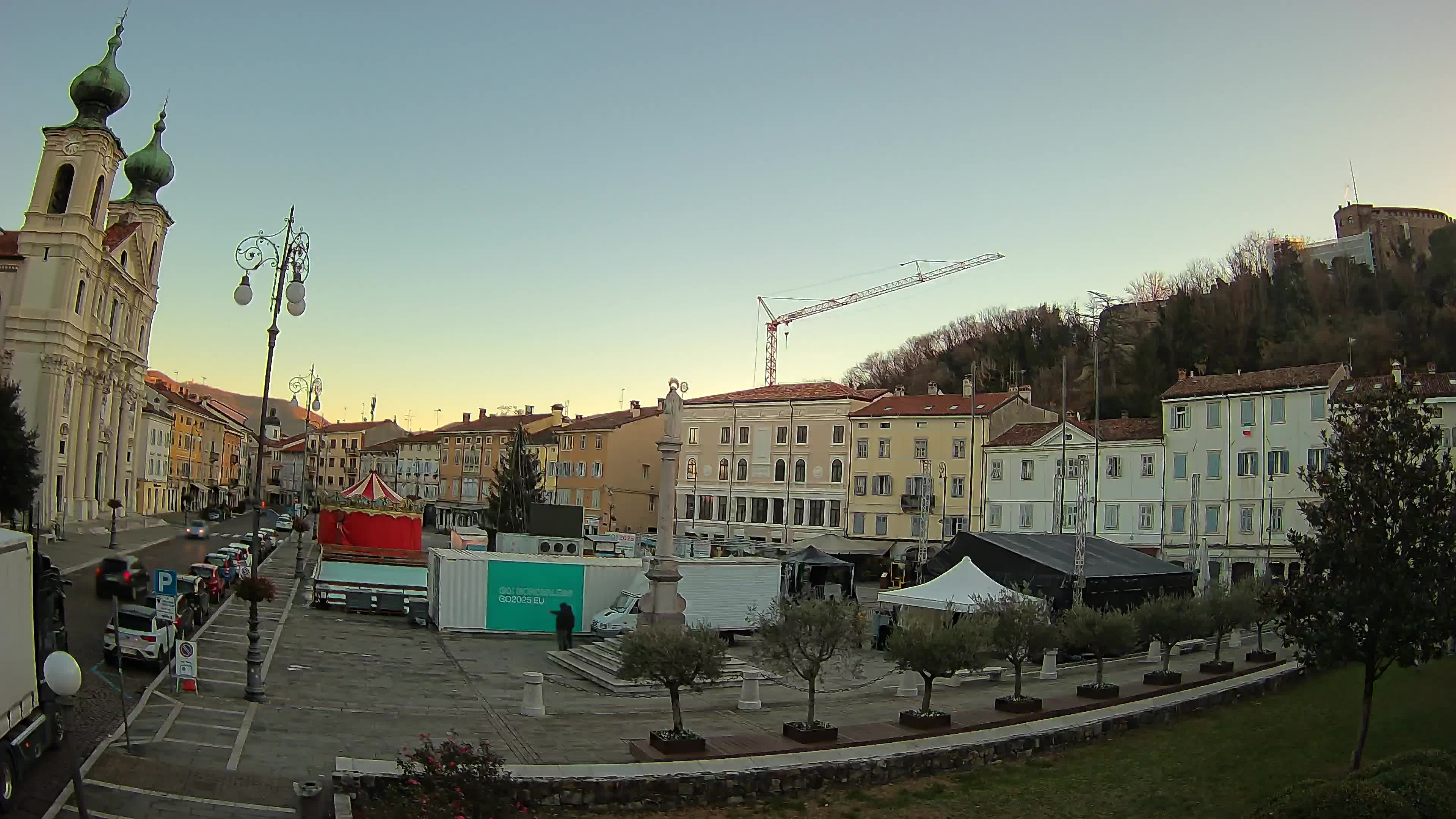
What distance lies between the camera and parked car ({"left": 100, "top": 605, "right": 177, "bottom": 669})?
20.5m

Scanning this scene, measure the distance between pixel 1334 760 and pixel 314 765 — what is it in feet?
50.3

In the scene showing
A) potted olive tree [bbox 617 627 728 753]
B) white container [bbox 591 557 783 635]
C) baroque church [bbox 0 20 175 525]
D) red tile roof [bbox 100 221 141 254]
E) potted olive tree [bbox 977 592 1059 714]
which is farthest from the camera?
red tile roof [bbox 100 221 141 254]

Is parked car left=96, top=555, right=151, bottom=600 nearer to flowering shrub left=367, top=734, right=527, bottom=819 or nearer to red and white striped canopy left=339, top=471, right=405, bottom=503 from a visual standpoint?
red and white striped canopy left=339, top=471, right=405, bottom=503

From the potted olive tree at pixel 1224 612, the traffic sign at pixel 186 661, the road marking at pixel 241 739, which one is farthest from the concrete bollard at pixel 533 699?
the potted olive tree at pixel 1224 612

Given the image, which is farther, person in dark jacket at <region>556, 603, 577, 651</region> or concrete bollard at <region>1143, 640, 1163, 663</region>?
concrete bollard at <region>1143, 640, 1163, 663</region>

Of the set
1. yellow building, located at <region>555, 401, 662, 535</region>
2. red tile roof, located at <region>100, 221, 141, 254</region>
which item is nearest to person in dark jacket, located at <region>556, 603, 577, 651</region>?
yellow building, located at <region>555, 401, 662, 535</region>

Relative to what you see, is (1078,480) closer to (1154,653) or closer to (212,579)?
(1154,653)

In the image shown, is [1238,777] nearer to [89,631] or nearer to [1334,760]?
[1334,760]

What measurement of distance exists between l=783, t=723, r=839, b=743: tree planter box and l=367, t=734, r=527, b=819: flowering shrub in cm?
568

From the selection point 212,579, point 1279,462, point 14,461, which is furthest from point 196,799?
point 1279,462

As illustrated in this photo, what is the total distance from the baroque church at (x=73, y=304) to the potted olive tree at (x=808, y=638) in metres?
50.2

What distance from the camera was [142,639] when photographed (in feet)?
Answer: 67.7

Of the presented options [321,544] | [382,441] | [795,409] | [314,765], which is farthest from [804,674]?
[382,441]

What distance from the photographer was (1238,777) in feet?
47.1
